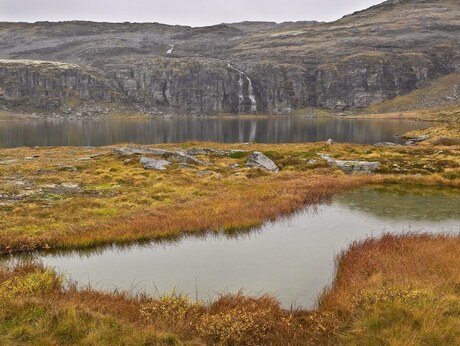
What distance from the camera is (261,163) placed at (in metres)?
47.1

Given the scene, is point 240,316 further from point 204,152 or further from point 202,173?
point 204,152

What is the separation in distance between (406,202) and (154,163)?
2568cm

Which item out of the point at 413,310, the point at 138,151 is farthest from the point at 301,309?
the point at 138,151

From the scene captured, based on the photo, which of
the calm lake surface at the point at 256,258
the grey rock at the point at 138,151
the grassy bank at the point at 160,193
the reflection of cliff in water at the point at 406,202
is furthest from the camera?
the grey rock at the point at 138,151

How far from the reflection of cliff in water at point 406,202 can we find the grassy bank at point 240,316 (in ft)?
42.0

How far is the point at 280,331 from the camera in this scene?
11547mm

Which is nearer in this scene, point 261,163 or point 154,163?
point 154,163

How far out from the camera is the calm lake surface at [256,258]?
1588cm

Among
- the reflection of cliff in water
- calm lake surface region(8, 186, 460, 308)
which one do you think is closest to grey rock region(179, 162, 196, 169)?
the reflection of cliff in water

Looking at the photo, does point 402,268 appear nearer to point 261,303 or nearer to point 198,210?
point 261,303

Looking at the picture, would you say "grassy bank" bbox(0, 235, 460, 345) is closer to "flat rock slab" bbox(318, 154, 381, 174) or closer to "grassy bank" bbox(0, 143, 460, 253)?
"grassy bank" bbox(0, 143, 460, 253)

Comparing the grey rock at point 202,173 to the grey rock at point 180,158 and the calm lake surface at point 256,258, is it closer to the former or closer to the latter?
the grey rock at point 180,158

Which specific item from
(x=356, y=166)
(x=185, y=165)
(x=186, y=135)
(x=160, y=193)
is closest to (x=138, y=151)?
(x=185, y=165)

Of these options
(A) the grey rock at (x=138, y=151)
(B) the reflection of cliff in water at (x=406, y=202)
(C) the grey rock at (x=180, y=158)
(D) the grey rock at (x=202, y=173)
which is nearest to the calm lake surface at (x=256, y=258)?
(B) the reflection of cliff in water at (x=406, y=202)
